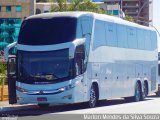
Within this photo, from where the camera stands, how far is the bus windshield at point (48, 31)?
22938mm

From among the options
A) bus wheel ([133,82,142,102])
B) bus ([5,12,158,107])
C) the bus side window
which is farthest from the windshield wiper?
bus wheel ([133,82,142,102])

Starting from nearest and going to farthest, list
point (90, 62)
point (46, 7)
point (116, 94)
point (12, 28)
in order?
1. point (90, 62)
2. point (116, 94)
3. point (12, 28)
4. point (46, 7)

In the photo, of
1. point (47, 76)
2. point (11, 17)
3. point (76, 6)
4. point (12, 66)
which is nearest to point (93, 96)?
point (47, 76)

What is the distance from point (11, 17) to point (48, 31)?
74.0m

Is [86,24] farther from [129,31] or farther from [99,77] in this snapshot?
[129,31]

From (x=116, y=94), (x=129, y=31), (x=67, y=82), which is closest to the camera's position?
(x=67, y=82)

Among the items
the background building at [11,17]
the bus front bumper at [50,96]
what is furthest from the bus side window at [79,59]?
the background building at [11,17]

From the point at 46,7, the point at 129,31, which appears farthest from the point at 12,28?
the point at 129,31

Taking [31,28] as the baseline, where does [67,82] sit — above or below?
below

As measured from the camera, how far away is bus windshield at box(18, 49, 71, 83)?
2264 cm

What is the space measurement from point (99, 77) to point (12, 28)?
69.6 metres

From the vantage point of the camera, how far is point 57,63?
74.4ft

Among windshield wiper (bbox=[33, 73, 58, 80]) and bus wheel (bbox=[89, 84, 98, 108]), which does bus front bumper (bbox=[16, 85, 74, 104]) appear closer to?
windshield wiper (bbox=[33, 73, 58, 80])

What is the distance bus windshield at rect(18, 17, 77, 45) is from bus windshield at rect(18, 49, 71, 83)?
51 cm
